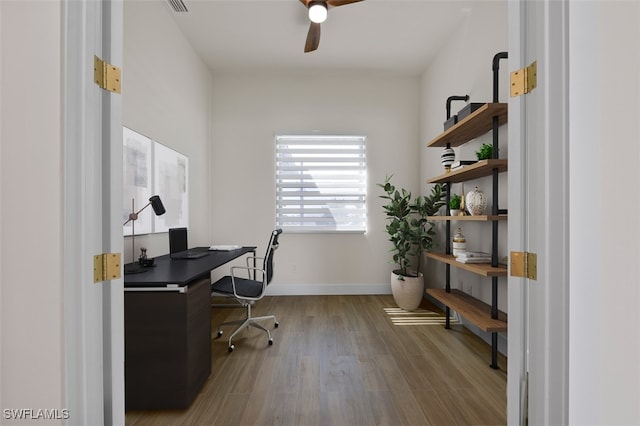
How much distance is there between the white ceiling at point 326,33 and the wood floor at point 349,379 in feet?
10.6

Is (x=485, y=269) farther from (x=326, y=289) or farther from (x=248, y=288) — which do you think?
(x=326, y=289)

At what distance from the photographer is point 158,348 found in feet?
A: 5.57

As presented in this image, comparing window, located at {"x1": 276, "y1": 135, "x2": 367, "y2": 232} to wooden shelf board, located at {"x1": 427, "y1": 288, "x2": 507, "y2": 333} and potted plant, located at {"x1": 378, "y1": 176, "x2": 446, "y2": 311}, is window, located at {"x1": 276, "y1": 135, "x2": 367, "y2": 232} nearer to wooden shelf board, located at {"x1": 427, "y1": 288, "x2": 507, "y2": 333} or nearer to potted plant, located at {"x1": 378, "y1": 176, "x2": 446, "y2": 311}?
potted plant, located at {"x1": 378, "y1": 176, "x2": 446, "y2": 311}

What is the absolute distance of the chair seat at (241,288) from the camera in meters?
2.62

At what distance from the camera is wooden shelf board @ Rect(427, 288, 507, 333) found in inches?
82.9

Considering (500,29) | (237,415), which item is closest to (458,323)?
(237,415)

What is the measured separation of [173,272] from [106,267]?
3.55ft

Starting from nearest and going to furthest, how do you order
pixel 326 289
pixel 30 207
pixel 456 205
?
pixel 30 207, pixel 456 205, pixel 326 289

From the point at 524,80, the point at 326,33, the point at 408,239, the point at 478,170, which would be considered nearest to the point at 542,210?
the point at 524,80

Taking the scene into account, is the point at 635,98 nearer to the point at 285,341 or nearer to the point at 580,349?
the point at 580,349

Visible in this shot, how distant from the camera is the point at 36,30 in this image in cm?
82

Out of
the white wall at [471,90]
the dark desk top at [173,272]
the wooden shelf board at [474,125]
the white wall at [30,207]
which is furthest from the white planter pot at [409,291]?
the white wall at [30,207]

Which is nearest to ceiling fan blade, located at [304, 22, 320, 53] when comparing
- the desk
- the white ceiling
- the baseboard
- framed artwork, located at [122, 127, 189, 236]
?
the white ceiling

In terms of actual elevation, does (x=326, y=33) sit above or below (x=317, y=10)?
above
